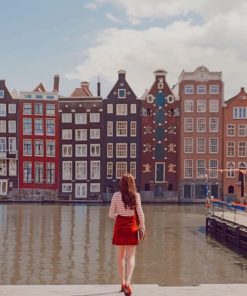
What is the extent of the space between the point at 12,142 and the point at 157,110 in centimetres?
2143

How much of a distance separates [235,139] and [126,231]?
6568 centimetres

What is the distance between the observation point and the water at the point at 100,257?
18547 mm

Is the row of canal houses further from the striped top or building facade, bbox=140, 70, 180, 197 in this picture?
the striped top

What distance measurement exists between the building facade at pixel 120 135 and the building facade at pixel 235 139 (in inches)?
496

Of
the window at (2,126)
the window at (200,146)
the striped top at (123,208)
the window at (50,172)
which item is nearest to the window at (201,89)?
the window at (200,146)

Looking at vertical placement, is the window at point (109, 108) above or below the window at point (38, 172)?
above

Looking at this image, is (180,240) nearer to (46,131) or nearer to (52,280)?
(52,280)

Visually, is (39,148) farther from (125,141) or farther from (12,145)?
(125,141)

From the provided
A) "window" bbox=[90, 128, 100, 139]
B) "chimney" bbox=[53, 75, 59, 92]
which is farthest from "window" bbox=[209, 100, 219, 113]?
"chimney" bbox=[53, 75, 59, 92]

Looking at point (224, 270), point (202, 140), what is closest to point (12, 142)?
point (202, 140)

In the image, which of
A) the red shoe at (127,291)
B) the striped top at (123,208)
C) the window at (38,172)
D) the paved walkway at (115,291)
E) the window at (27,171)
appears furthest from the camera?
the window at (27,171)

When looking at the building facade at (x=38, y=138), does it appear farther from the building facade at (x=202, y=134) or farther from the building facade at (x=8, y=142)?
the building facade at (x=202, y=134)

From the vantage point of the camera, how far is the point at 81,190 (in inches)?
2891

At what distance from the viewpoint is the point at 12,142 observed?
241 feet
